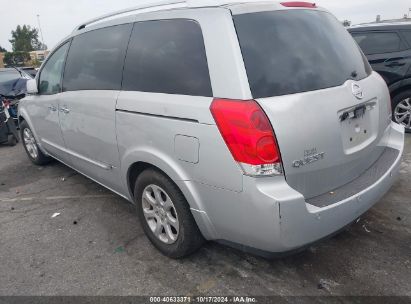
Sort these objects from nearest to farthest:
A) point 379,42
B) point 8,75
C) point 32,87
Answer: point 32,87 < point 379,42 < point 8,75

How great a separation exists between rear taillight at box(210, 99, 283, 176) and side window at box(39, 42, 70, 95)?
2.64 m

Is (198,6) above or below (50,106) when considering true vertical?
above

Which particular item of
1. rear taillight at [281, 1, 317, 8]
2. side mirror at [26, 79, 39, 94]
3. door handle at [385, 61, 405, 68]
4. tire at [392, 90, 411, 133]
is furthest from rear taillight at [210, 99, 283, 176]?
door handle at [385, 61, 405, 68]

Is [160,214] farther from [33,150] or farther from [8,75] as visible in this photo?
[8,75]

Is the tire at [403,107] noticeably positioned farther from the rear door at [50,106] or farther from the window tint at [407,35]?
the rear door at [50,106]

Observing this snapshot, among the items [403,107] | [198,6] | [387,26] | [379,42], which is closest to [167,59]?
[198,6]

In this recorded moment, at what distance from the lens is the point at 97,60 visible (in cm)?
339

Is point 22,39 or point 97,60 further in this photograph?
point 22,39

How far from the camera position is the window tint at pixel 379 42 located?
6.24m

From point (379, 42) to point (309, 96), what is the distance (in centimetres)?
502

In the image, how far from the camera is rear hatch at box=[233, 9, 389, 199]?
7.13ft

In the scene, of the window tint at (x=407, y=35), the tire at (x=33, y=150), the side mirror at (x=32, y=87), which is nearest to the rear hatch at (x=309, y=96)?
Result: the side mirror at (x=32, y=87)

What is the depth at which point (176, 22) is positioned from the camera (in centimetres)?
262

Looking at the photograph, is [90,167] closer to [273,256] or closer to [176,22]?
[176,22]
